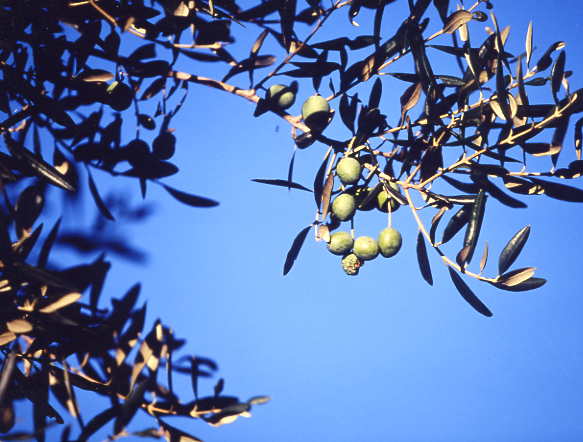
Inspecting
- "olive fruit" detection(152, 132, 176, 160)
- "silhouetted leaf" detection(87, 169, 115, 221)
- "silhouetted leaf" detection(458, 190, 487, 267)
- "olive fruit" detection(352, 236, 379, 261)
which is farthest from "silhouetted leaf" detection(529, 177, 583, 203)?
"silhouetted leaf" detection(87, 169, 115, 221)

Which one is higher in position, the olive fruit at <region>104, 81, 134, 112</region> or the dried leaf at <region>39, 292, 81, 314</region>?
the olive fruit at <region>104, 81, 134, 112</region>

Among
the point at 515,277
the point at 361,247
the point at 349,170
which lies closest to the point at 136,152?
the point at 349,170

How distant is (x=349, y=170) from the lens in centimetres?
138

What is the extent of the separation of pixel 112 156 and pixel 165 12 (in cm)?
48

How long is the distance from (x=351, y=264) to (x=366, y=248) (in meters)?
0.12

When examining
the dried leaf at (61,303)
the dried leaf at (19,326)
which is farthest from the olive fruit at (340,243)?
the dried leaf at (19,326)

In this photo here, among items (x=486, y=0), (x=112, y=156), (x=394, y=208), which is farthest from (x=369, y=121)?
(x=112, y=156)

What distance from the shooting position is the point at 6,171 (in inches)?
41.5

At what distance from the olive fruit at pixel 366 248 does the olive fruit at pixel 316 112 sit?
48 cm

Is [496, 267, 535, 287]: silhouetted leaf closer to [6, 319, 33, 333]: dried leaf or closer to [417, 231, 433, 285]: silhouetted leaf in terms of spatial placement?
[417, 231, 433, 285]: silhouetted leaf

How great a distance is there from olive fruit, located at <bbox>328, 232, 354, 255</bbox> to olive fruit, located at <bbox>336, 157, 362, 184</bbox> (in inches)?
10.6

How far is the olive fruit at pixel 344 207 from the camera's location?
4.81 ft

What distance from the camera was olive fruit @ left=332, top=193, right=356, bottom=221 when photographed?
147 centimetres

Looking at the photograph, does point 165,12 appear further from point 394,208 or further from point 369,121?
point 394,208
